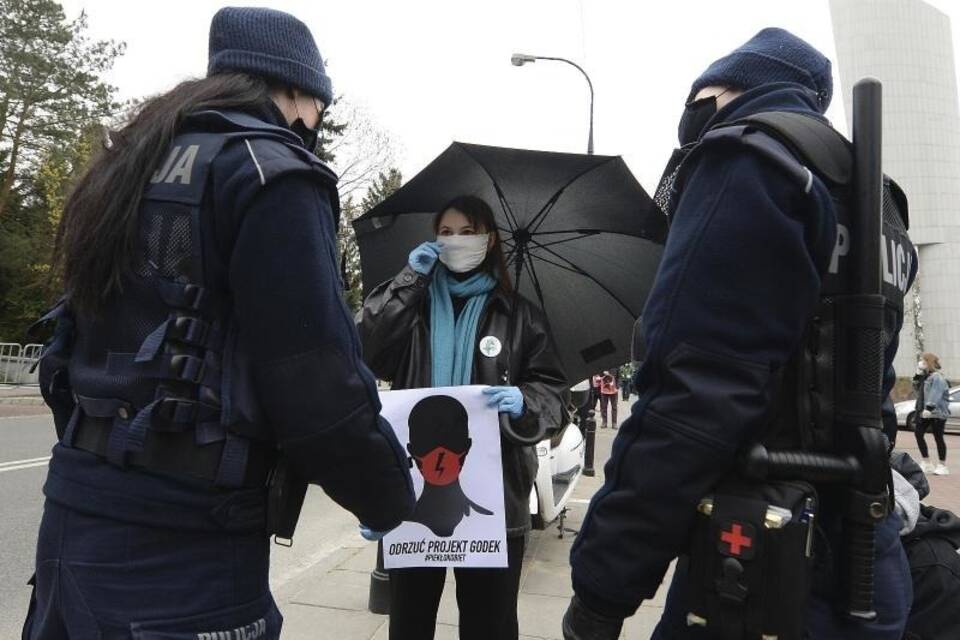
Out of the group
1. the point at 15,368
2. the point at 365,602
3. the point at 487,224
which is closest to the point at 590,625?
the point at 487,224

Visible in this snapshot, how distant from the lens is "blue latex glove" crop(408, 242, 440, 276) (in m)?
2.82

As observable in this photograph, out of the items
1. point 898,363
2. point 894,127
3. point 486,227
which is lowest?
point 898,363

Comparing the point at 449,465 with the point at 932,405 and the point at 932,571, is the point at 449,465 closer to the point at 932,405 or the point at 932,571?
the point at 932,571

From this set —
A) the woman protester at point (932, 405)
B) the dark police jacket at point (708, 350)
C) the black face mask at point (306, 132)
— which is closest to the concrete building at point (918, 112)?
the woman protester at point (932, 405)

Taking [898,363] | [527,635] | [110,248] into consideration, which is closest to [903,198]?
[110,248]

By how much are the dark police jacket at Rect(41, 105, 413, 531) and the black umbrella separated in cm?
156

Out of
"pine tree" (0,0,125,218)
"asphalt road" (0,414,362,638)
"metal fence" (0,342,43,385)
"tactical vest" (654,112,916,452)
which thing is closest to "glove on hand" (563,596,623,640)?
"tactical vest" (654,112,916,452)

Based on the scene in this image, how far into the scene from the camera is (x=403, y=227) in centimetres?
326

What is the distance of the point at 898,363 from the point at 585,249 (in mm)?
47873

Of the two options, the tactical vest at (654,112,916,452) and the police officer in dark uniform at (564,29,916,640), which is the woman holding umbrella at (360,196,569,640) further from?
the tactical vest at (654,112,916,452)

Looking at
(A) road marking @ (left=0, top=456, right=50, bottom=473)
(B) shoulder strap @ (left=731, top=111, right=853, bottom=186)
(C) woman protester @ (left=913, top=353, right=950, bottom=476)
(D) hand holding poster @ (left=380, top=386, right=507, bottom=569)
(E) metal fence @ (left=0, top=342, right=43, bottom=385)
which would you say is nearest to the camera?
(B) shoulder strap @ (left=731, top=111, right=853, bottom=186)

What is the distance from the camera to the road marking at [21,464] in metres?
8.34

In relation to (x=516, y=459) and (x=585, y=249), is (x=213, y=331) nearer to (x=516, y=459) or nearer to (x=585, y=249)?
(x=516, y=459)

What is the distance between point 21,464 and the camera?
868 cm
